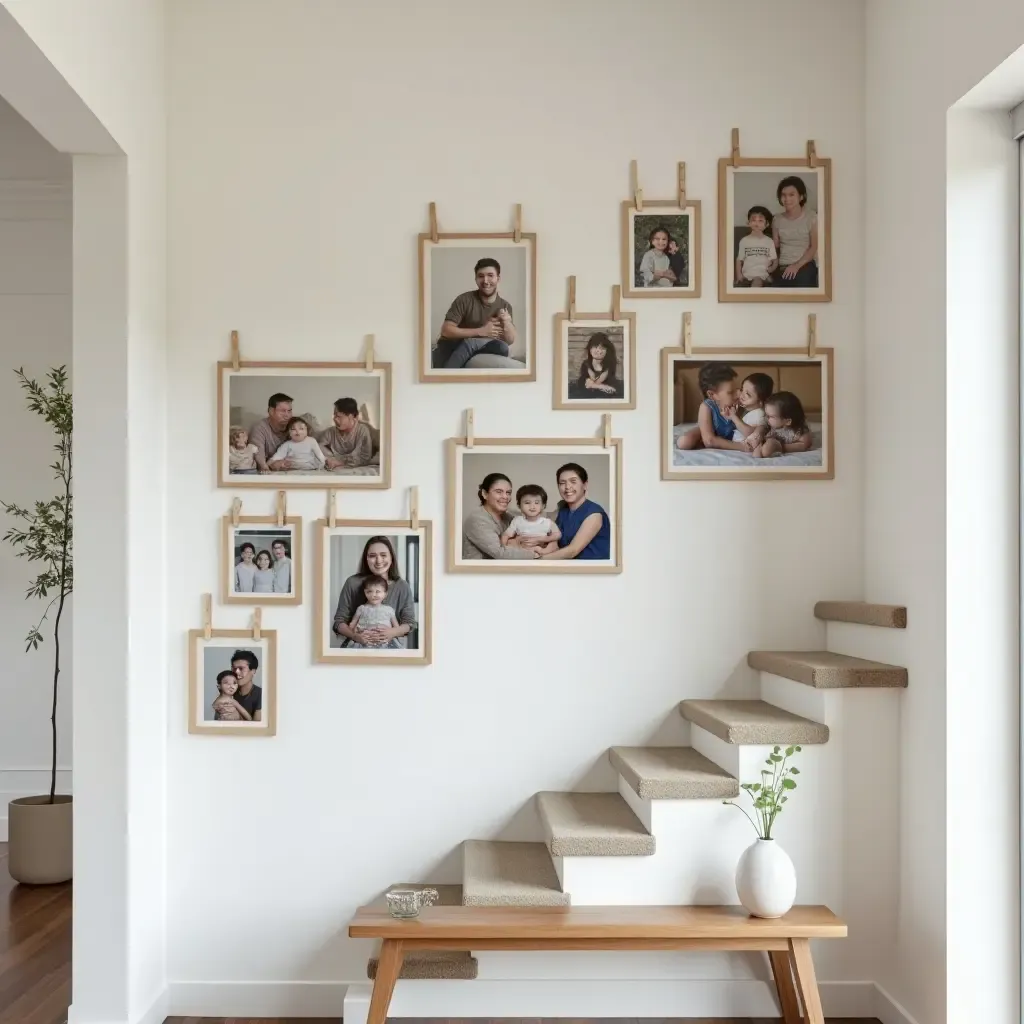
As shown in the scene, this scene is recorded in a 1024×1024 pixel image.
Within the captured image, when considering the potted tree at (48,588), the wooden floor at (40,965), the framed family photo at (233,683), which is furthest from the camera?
the potted tree at (48,588)

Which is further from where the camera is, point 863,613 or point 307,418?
point 307,418

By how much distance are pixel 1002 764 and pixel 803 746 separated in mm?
484

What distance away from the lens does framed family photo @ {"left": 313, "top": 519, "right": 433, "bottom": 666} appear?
322cm

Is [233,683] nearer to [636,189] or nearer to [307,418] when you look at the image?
[307,418]

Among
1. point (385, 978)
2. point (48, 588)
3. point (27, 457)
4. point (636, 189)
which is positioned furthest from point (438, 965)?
point (27, 457)

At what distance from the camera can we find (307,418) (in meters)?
3.25

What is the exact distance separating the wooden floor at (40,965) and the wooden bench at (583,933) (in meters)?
0.41

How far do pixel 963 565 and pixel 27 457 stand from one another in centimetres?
393

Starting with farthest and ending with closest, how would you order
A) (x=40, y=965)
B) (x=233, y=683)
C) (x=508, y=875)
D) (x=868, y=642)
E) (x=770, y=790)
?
(x=40, y=965) < (x=233, y=683) < (x=868, y=642) < (x=508, y=875) < (x=770, y=790)

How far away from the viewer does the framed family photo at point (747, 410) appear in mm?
3258

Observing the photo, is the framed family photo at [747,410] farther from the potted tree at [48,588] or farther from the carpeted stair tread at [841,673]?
the potted tree at [48,588]

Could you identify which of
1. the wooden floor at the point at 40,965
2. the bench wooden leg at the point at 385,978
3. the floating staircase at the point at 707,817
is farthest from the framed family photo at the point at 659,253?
the wooden floor at the point at 40,965

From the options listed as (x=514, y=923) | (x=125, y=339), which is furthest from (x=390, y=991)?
(x=125, y=339)

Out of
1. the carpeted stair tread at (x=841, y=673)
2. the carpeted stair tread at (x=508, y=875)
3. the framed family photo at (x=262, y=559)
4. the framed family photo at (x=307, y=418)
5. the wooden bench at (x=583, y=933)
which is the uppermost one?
the framed family photo at (x=307, y=418)
